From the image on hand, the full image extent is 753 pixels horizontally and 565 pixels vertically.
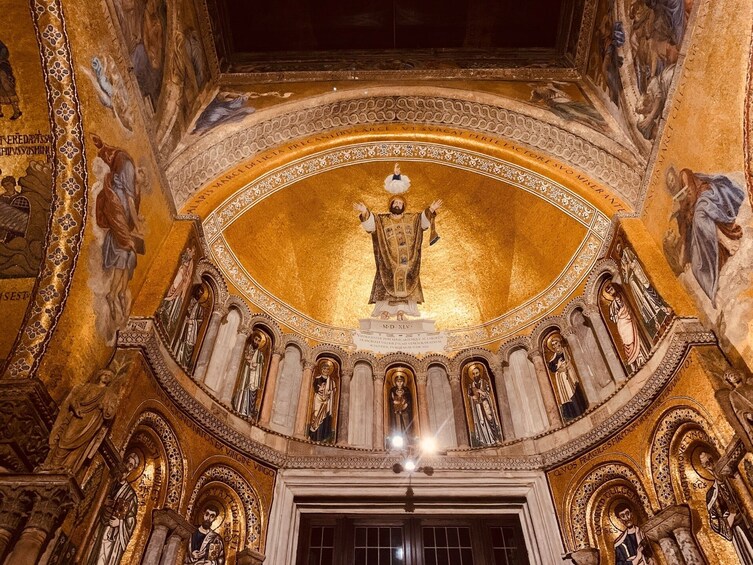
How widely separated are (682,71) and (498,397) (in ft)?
18.6

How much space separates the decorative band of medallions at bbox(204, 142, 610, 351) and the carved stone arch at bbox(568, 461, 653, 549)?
122 inches

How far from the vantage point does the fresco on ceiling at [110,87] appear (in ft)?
22.6

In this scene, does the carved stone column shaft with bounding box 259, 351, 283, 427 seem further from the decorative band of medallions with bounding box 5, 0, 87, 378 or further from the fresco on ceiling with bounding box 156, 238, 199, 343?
the decorative band of medallions with bounding box 5, 0, 87, 378

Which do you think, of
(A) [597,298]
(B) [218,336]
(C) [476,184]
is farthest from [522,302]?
(B) [218,336]

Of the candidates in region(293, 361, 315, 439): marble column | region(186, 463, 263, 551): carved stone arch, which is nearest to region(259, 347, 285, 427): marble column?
region(293, 361, 315, 439): marble column

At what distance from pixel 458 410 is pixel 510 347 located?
1.54 metres

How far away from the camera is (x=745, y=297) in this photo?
6.43m

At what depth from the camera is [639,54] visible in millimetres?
8992

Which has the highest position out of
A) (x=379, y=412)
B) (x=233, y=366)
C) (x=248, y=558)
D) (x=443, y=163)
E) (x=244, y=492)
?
(x=443, y=163)

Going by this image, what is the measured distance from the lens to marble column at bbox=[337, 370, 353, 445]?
29.8 feet

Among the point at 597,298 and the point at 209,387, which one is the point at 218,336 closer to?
the point at 209,387

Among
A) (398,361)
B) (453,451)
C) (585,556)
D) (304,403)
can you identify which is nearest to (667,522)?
(585,556)

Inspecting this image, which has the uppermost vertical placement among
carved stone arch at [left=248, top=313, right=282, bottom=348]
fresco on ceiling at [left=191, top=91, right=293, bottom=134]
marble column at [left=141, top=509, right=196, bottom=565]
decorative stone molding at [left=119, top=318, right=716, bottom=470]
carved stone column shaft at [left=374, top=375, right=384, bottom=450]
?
fresco on ceiling at [left=191, top=91, right=293, bottom=134]

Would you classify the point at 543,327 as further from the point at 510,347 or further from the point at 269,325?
the point at 269,325
